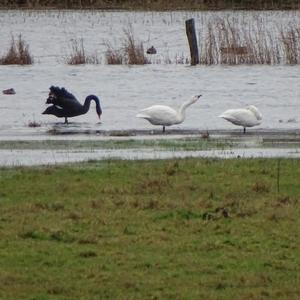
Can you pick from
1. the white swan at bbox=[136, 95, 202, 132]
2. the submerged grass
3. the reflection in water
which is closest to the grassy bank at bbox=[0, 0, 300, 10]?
the white swan at bbox=[136, 95, 202, 132]

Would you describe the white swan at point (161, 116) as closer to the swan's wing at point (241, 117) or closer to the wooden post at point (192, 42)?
the swan's wing at point (241, 117)

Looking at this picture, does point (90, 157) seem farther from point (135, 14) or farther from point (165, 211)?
point (135, 14)

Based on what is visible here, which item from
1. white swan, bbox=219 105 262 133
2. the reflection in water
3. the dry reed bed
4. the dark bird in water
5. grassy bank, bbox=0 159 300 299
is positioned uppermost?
grassy bank, bbox=0 159 300 299

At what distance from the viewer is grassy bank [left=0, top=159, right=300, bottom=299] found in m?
8.31

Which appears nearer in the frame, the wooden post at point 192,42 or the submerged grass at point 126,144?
the submerged grass at point 126,144

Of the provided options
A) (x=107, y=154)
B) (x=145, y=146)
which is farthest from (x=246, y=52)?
(x=107, y=154)

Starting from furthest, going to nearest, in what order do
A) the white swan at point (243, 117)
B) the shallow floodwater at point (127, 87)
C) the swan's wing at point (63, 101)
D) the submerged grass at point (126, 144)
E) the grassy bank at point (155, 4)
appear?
1. the grassy bank at point (155, 4)
2. the swan's wing at point (63, 101)
3. the shallow floodwater at point (127, 87)
4. the white swan at point (243, 117)
5. the submerged grass at point (126, 144)

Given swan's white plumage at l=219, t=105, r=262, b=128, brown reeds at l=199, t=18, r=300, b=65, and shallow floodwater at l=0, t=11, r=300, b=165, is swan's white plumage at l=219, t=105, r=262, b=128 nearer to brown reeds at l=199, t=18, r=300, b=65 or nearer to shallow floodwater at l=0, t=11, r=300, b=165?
shallow floodwater at l=0, t=11, r=300, b=165

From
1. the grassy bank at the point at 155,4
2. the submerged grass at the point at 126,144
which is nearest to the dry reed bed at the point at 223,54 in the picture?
the submerged grass at the point at 126,144

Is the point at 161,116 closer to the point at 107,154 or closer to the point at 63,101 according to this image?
the point at 63,101

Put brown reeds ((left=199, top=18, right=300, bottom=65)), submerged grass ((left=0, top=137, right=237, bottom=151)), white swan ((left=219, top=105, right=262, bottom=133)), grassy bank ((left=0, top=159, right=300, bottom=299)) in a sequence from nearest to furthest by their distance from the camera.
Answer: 1. grassy bank ((left=0, top=159, right=300, bottom=299))
2. submerged grass ((left=0, top=137, right=237, bottom=151))
3. white swan ((left=219, top=105, right=262, bottom=133))
4. brown reeds ((left=199, top=18, right=300, bottom=65))

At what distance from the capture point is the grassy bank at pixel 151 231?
8.31 m

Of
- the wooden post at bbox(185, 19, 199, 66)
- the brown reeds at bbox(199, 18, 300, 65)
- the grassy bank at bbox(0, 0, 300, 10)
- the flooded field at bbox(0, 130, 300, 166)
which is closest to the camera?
the flooded field at bbox(0, 130, 300, 166)

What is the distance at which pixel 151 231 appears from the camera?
33.6ft
